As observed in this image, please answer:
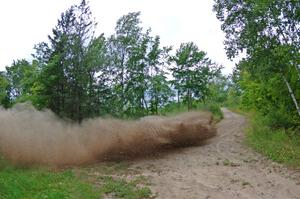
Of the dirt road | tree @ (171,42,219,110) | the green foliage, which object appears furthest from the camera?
tree @ (171,42,219,110)

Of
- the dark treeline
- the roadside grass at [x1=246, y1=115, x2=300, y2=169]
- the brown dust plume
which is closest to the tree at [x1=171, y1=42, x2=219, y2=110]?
the dark treeline

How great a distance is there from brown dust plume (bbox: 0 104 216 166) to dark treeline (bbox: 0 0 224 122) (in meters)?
9.91

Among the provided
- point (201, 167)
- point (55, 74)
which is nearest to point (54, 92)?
point (55, 74)

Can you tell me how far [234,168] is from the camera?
43.5 feet

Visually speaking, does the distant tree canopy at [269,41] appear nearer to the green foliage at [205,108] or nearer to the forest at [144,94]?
the forest at [144,94]

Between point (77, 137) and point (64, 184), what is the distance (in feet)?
19.3

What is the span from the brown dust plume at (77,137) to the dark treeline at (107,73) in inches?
390

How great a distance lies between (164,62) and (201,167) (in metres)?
30.5

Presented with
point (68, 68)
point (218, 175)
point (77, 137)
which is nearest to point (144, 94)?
point (68, 68)

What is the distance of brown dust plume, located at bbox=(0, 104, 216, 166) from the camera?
15.7 m

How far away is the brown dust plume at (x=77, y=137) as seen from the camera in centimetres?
1570

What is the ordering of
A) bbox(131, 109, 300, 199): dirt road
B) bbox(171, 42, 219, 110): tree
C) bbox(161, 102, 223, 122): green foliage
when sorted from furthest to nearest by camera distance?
1. bbox(171, 42, 219, 110): tree
2. bbox(161, 102, 223, 122): green foliage
3. bbox(131, 109, 300, 199): dirt road

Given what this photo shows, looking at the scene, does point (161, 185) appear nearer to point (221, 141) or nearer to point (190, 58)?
point (221, 141)

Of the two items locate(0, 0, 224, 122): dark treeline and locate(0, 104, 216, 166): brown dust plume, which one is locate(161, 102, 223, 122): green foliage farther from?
locate(0, 104, 216, 166): brown dust plume
